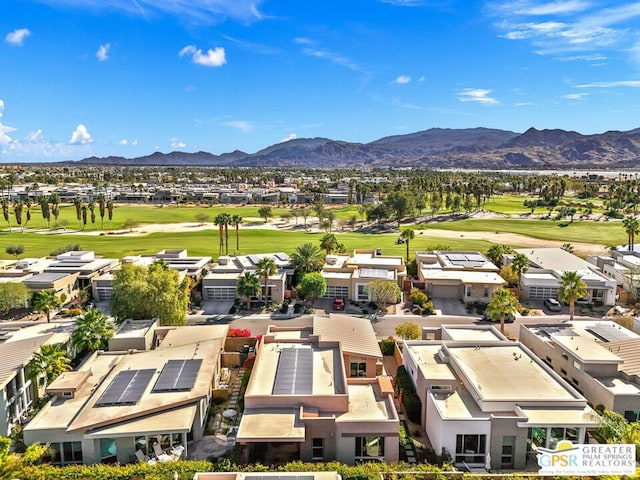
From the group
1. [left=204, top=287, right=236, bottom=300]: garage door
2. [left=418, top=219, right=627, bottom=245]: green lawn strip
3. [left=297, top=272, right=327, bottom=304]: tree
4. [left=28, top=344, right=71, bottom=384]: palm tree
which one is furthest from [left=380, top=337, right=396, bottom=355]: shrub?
[left=418, top=219, right=627, bottom=245]: green lawn strip

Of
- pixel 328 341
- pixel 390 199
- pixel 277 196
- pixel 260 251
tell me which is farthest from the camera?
pixel 277 196

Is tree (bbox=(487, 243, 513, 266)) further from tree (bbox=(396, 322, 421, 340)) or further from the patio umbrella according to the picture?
the patio umbrella

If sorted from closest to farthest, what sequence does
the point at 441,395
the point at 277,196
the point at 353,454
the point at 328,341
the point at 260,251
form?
the point at 353,454 → the point at 441,395 → the point at 328,341 → the point at 260,251 → the point at 277,196

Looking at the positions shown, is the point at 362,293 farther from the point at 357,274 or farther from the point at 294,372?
the point at 294,372

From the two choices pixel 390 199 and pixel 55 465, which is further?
pixel 390 199

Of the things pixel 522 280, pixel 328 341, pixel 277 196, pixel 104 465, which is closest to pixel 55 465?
pixel 104 465

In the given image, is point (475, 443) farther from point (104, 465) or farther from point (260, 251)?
point (260, 251)

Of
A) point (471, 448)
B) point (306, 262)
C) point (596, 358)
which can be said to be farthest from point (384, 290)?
point (471, 448)
